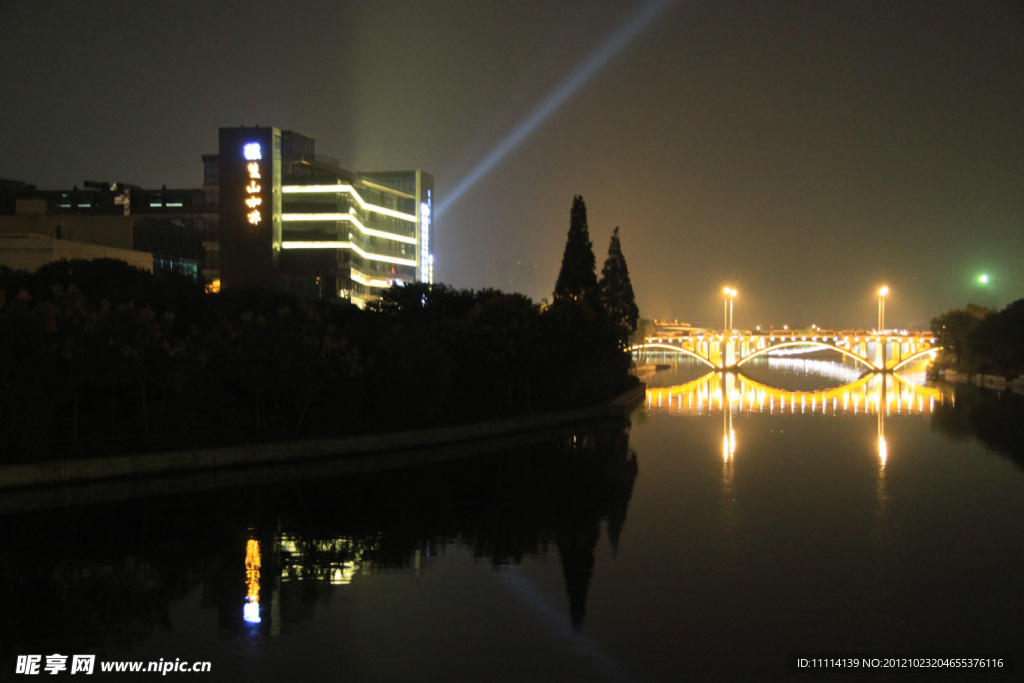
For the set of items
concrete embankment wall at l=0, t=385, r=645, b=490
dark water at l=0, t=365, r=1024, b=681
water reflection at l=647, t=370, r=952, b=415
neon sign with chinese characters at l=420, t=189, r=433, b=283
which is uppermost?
neon sign with chinese characters at l=420, t=189, r=433, b=283

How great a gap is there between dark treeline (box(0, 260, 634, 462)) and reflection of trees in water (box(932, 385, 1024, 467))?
14975 millimetres

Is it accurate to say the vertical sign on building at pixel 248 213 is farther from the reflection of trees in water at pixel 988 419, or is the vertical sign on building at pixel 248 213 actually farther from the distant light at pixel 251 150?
the reflection of trees in water at pixel 988 419

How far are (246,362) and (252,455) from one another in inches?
127

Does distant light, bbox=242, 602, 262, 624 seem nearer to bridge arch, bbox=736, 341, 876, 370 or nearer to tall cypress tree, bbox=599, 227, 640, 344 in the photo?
tall cypress tree, bbox=599, 227, 640, 344

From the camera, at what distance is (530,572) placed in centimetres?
1470

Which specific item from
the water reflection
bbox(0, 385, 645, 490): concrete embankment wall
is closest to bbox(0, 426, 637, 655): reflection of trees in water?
bbox(0, 385, 645, 490): concrete embankment wall

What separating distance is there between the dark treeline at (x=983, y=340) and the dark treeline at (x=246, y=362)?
1385 inches

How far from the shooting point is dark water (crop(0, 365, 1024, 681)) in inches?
439

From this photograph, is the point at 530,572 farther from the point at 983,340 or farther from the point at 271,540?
the point at 983,340

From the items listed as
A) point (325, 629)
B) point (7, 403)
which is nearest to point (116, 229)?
point (7, 403)

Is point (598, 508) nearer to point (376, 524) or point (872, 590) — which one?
point (376, 524)

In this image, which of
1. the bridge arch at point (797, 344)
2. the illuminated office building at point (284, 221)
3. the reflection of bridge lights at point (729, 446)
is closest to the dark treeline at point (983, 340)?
the bridge arch at point (797, 344)

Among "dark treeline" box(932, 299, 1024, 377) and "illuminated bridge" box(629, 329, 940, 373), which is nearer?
"dark treeline" box(932, 299, 1024, 377)

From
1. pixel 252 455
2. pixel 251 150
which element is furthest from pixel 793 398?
pixel 252 455
